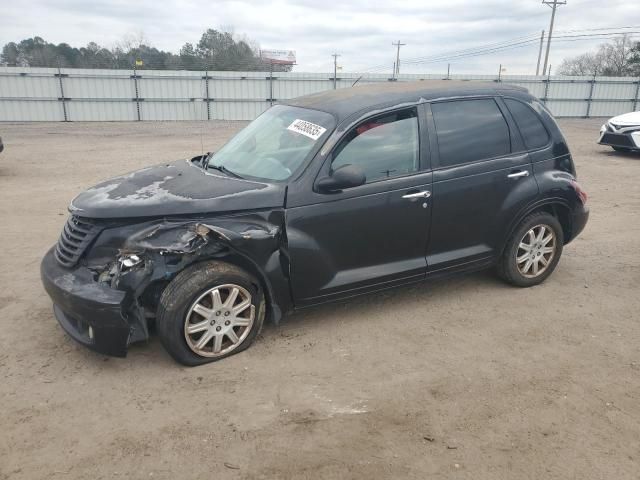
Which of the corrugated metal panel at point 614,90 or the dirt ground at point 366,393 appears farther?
the corrugated metal panel at point 614,90

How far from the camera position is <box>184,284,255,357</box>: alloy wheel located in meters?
3.48

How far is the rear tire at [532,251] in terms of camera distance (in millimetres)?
4711

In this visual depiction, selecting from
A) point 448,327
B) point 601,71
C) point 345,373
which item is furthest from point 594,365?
point 601,71

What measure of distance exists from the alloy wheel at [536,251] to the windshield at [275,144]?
219 cm

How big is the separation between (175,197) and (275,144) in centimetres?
107

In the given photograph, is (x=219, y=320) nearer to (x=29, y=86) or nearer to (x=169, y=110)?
(x=169, y=110)

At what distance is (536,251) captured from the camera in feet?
15.9

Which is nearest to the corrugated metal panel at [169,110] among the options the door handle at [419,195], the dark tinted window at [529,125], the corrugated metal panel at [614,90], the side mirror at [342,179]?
the corrugated metal panel at [614,90]

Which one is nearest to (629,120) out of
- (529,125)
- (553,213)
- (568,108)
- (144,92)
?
(553,213)

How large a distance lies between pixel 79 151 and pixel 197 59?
24441mm

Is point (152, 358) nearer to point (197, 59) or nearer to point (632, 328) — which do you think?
point (632, 328)

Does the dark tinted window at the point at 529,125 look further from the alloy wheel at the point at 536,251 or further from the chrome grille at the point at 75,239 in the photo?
the chrome grille at the point at 75,239

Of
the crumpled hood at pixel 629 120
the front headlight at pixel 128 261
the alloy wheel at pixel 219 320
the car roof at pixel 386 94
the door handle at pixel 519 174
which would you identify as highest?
the car roof at pixel 386 94

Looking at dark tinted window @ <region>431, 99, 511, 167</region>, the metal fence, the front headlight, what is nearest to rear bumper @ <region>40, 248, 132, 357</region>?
the front headlight
